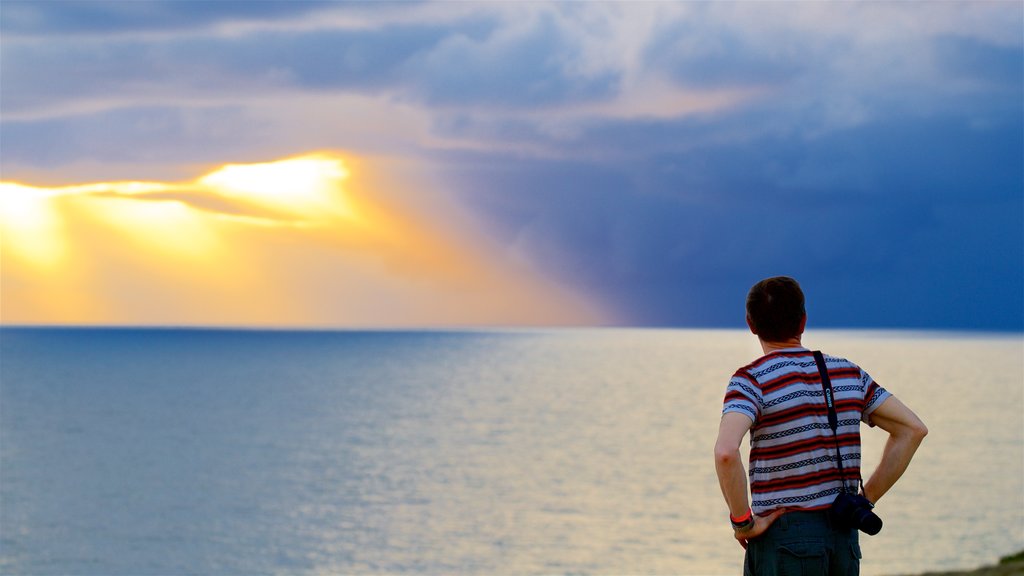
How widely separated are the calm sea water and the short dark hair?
26.0 metres

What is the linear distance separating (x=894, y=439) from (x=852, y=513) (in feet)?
1.82

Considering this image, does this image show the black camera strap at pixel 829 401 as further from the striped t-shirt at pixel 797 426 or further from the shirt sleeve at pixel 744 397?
the shirt sleeve at pixel 744 397

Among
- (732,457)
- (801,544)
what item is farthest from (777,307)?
(801,544)

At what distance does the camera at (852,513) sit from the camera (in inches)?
185

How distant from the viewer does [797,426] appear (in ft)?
15.5

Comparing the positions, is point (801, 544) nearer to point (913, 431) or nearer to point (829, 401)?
point (829, 401)

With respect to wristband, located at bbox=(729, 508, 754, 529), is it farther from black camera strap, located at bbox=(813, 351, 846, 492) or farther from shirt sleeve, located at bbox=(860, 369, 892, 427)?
shirt sleeve, located at bbox=(860, 369, 892, 427)

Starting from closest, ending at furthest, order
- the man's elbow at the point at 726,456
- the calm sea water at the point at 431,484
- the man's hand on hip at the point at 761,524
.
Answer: the man's elbow at the point at 726,456
the man's hand on hip at the point at 761,524
the calm sea water at the point at 431,484

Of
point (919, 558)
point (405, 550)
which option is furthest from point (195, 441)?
point (919, 558)

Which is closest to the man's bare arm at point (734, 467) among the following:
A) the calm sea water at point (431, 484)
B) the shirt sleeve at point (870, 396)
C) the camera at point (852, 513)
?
the camera at point (852, 513)

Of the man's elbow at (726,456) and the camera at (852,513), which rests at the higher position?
the man's elbow at (726,456)

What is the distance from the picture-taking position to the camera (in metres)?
4.69

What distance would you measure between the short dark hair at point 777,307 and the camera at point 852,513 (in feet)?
2.55

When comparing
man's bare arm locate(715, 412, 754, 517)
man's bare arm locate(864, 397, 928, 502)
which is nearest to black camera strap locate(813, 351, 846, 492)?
man's bare arm locate(864, 397, 928, 502)
